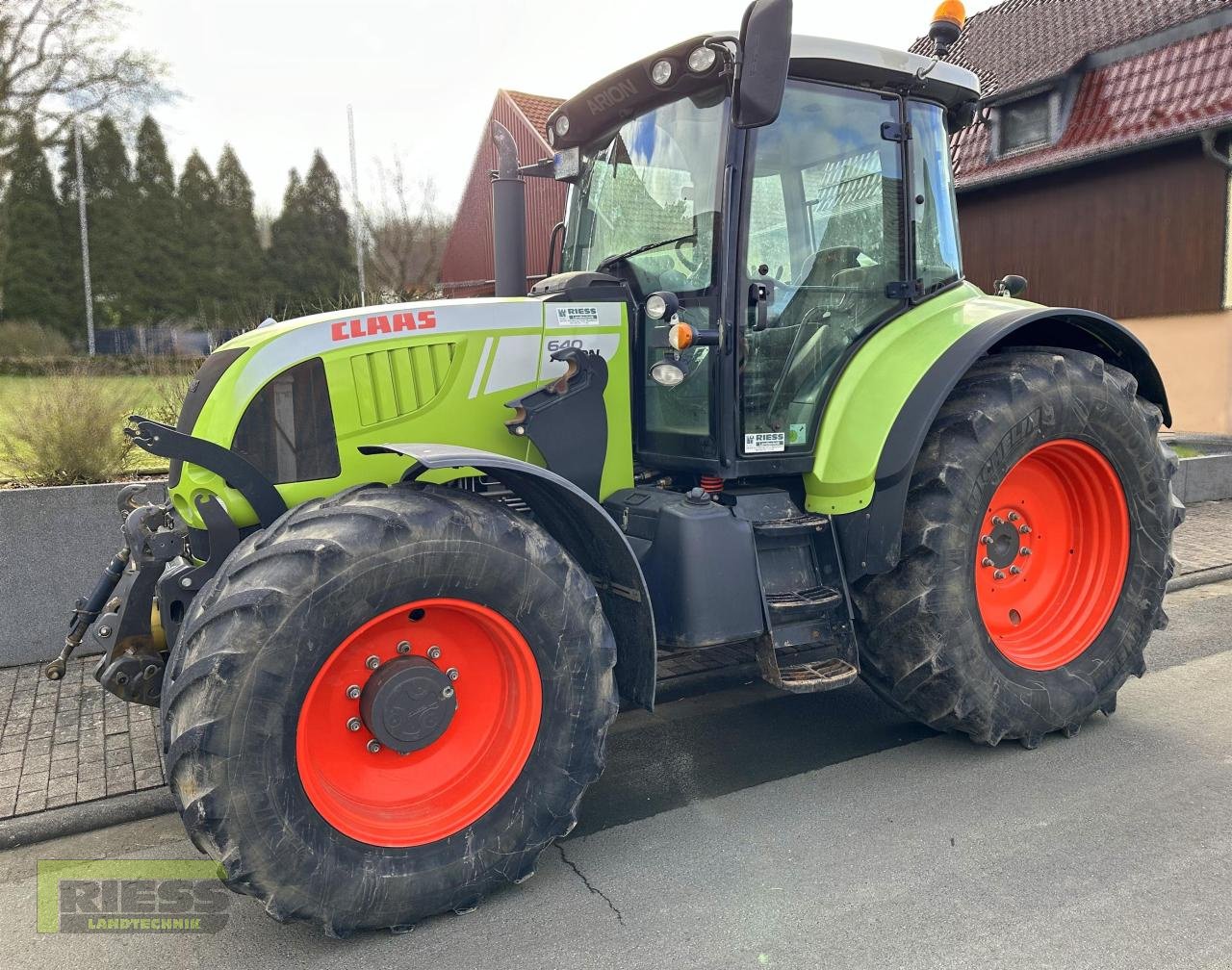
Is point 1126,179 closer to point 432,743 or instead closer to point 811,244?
point 811,244

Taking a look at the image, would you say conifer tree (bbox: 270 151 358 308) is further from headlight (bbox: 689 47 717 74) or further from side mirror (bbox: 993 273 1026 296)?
headlight (bbox: 689 47 717 74)

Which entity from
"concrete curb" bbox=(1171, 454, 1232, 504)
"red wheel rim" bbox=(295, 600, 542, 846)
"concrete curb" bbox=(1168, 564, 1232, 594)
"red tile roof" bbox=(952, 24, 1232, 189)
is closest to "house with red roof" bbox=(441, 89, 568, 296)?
"red tile roof" bbox=(952, 24, 1232, 189)

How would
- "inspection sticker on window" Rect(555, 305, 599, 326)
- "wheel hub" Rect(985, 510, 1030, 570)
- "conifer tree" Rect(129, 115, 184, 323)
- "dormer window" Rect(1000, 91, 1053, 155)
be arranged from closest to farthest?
"inspection sticker on window" Rect(555, 305, 599, 326) → "wheel hub" Rect(985, 510, 1030, 570) → "dormer window" Rect(1000, 91, 1053, 155) → "conifer tree" Rect(129, 115, 184, 323)

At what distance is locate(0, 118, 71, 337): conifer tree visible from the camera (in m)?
34.3

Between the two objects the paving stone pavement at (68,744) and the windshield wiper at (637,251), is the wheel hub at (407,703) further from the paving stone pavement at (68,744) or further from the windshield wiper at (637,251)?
the windshield wiper at (637,251)

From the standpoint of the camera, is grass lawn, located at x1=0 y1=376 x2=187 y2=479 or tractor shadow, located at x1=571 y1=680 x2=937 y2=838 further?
grass lawn, located at x1=0 y1=376 x2=187 y2=479

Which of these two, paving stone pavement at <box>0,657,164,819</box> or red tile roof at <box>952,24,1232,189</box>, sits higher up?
red tile roof at <box>952,24,1232,189</box>

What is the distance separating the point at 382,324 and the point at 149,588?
1145 millimetres

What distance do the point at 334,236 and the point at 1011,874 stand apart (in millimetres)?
41913

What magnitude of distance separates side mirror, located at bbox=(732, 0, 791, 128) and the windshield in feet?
1.62

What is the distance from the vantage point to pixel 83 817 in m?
3.38

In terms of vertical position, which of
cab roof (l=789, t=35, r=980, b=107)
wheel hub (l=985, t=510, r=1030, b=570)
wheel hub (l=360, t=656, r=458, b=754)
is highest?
cab roof (l=789, t=35, r=980, b=107)

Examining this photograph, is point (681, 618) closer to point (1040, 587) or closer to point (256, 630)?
point (256, 630)

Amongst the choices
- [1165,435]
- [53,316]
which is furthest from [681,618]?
[53,316]
